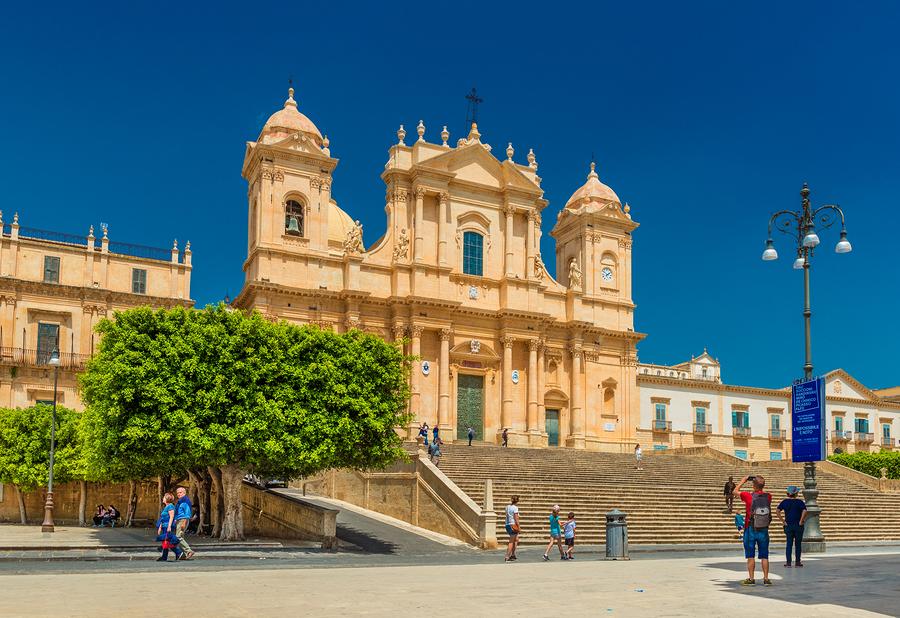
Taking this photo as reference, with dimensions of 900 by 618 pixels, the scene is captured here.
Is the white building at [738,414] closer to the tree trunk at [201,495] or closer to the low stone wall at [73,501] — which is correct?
the low stone wall at [73,501]

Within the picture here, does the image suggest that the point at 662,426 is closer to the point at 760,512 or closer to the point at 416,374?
the point at 416,374

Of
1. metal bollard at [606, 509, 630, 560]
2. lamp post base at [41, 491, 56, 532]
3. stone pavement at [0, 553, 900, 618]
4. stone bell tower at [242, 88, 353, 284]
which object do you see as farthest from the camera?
stone bell tower at [242, 88, 353, 284]

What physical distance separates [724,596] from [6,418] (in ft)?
111

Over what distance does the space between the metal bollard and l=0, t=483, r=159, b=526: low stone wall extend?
921 inches

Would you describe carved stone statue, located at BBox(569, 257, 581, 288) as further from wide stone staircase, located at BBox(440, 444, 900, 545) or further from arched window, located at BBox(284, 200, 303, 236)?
arched window, located at BBox(284, 200, 303, 236)

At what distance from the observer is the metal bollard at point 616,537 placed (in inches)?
874

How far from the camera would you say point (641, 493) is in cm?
3173

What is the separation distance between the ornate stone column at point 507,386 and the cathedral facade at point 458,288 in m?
0.08

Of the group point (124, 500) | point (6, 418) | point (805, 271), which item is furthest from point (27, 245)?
point (805, 271)

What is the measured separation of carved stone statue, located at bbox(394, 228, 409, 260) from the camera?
44562 mm

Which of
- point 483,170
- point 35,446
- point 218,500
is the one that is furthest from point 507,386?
point 35,446

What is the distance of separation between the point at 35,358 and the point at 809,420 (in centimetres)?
3586

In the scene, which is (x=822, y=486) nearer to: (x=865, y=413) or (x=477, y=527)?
(x=477, y=527)

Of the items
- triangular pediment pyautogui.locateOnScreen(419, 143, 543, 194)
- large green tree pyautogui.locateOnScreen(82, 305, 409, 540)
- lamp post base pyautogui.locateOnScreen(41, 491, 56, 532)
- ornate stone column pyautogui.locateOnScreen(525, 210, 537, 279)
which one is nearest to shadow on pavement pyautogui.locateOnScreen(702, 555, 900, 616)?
large green tree pyautogui.locateOnScreen(82, 305, 409, 540)
